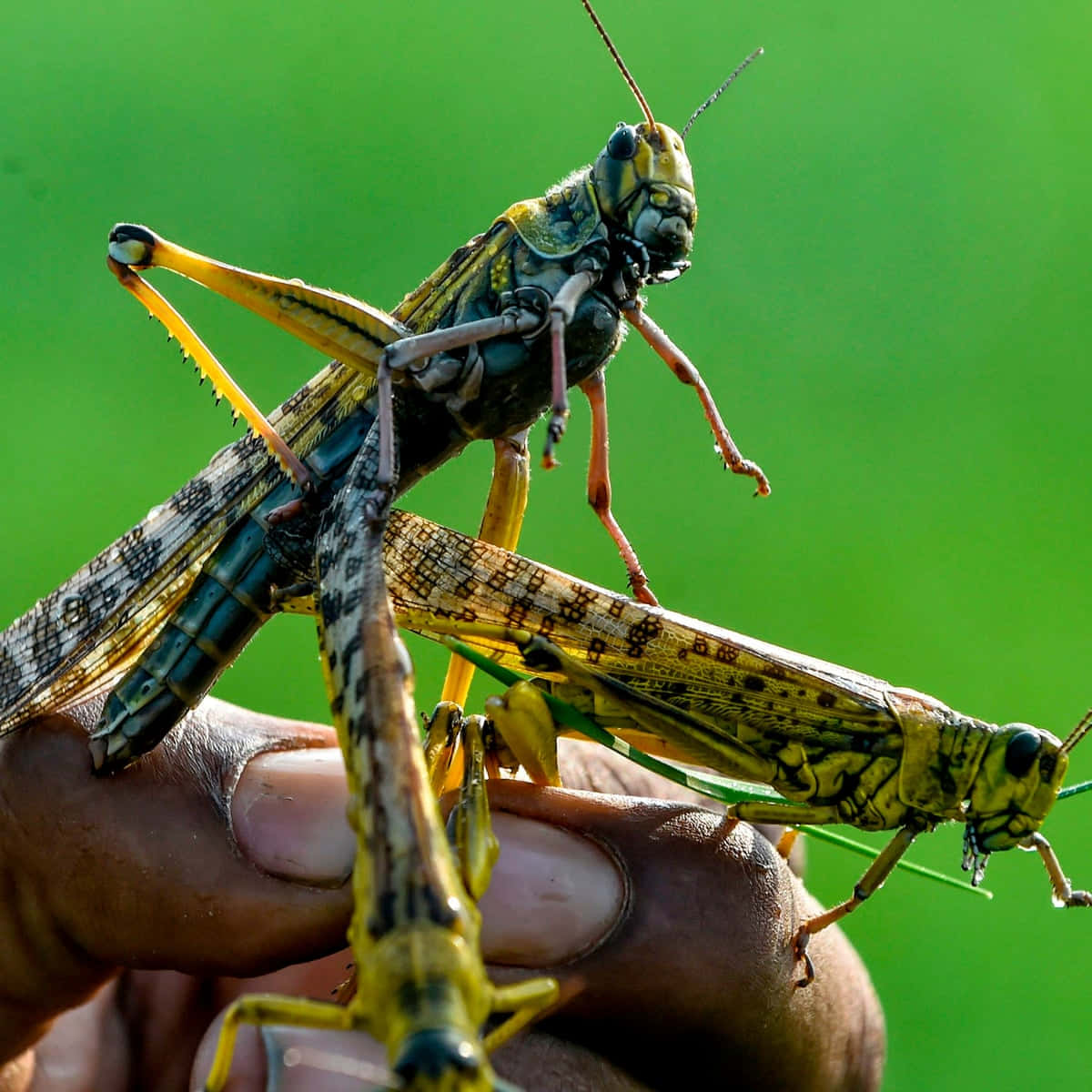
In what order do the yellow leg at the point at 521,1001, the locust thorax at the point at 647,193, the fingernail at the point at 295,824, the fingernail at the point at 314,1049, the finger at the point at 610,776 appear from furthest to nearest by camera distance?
the finger at the point at 610,776, the fingernail at the point at 295,824, the locust thorax at the point at 647,193, the fingernail at the point at 314,1049, the yellow leg at the point at 521,1001

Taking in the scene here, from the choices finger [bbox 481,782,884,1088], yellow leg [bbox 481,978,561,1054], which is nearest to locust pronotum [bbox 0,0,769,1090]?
finger [bbox 481,782,884,1088]

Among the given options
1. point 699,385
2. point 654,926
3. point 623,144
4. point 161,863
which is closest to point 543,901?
point 654,926

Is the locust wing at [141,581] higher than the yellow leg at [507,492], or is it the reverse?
the locust wing at [141,581]

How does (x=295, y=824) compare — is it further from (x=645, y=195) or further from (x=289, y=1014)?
(x=645, y=195)

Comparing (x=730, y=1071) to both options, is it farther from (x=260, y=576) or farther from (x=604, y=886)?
(x=260, y=576)

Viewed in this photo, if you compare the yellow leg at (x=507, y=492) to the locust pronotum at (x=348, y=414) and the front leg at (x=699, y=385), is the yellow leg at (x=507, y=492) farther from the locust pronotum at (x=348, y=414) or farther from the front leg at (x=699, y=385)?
the front leg at (x=699, y=385)

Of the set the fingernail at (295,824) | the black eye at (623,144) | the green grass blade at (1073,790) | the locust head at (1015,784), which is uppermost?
the black eye at (623,144)

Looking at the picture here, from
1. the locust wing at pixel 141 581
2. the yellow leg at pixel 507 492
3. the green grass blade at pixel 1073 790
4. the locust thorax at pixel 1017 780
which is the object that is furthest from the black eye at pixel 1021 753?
the locust wing at pixel 141 581

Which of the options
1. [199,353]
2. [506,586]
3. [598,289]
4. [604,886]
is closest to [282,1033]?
[604,886]
